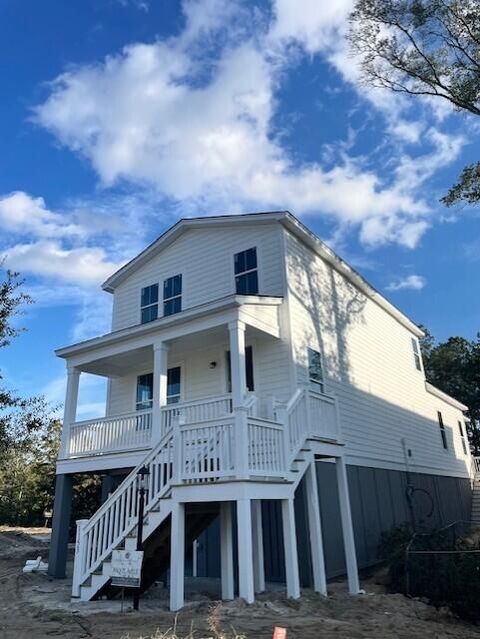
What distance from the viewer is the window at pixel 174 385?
1302 cm

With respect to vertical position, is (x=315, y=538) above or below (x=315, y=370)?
below

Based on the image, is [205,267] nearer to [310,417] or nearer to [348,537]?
[310,417]

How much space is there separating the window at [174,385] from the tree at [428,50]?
9249mm

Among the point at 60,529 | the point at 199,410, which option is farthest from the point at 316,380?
the point at 60,529

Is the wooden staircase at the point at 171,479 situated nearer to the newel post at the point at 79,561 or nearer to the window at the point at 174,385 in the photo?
the newel post at the point at 79,561

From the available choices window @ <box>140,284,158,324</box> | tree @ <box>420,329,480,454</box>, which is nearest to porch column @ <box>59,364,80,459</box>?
window @ <box>140,284,158,324</box>

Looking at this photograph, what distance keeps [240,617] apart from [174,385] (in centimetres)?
752

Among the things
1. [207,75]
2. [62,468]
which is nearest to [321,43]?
[207,75]

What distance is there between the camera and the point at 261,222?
12.6m

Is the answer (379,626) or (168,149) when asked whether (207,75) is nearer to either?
(168,149)

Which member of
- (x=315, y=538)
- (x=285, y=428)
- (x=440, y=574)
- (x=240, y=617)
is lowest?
(x=240, y=617)

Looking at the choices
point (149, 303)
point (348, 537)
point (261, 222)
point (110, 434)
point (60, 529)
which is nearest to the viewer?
point (348, 537)

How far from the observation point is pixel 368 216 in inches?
859

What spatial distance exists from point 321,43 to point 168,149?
5.68 metres
